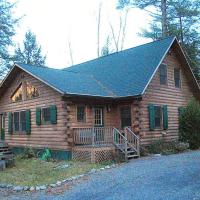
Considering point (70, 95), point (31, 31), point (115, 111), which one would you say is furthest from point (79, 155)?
point (31, 31)

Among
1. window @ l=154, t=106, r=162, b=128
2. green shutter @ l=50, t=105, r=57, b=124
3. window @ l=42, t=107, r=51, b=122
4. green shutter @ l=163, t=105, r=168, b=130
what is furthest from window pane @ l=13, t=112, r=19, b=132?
green shutter @ l=163, t=105, r=168, b=130

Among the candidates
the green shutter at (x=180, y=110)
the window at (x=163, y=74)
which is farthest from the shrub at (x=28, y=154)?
the green shutter at (x=180, y=110)

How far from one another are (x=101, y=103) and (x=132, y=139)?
3.06m

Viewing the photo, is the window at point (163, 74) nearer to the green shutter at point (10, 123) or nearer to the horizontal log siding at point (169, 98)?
the horizontal log siding at point (169, 98)

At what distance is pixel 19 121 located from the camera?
22.0 metres

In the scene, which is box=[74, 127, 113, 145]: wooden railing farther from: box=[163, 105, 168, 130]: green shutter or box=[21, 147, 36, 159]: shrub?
box=[163, 105, 168, 130]: green shutter

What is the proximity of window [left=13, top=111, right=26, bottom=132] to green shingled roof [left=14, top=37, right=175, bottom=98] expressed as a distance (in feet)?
10.2

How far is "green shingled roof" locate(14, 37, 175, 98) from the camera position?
18812mm

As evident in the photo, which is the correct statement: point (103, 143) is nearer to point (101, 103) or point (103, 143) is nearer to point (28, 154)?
point (101, 103)

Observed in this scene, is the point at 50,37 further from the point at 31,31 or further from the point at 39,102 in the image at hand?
the point at 39,102

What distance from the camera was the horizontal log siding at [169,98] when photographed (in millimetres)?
19406

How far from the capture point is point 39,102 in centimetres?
1992

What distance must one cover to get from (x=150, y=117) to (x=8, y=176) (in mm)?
8857

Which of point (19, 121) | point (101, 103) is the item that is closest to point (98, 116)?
point (101, 103)
